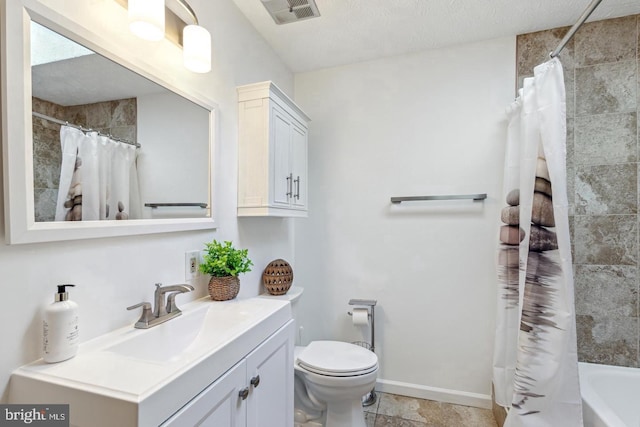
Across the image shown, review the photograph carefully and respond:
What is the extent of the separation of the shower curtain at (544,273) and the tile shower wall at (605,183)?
51cm

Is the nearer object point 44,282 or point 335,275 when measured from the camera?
point 44,282

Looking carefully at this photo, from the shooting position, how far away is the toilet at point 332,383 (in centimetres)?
162

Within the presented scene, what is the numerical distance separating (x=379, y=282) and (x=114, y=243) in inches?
69.5

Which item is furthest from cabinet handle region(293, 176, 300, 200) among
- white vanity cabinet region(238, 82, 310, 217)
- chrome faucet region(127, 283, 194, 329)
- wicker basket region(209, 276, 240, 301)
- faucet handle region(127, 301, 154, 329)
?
faucet handle region(127, 301, 154, 329)

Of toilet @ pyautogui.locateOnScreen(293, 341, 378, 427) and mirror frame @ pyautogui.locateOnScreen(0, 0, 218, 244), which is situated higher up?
mirror frame @ pyautogui.locateOnScreen(0, 0, 218, 244)

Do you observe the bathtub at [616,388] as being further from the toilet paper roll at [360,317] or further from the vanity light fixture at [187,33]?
the vanity light fixture at [187,33]

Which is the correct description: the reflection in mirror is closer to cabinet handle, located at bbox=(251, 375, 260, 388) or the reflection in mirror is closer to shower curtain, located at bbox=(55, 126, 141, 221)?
shower curtain, located at bbox=(55, 126, 141, 221)

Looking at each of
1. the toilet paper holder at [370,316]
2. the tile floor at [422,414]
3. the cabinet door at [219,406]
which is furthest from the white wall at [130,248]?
the tile floor at [422,414]

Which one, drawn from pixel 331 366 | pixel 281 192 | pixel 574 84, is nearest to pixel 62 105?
pixel 281 192

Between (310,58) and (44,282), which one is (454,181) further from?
(44,282)

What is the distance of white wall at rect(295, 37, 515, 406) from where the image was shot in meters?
2.08

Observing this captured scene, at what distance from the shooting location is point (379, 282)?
2.30 metres

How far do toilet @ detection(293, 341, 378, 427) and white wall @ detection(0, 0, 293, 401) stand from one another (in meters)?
0.54

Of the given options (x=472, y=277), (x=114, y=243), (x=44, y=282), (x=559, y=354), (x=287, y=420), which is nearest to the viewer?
(x=44, y=282)
